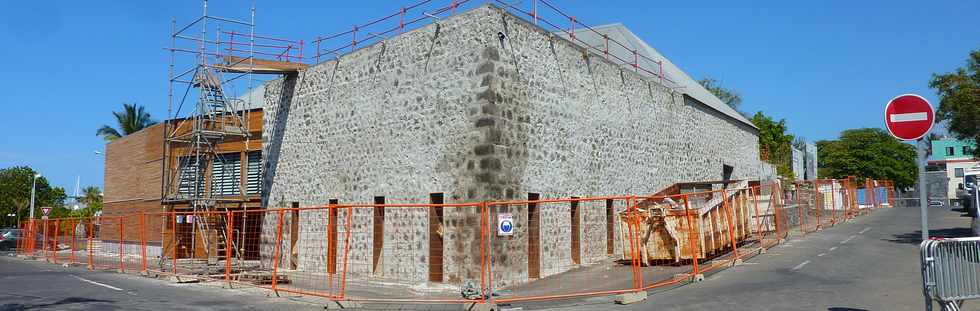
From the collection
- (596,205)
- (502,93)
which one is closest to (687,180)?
(596,205)

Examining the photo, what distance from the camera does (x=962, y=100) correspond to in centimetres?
1684

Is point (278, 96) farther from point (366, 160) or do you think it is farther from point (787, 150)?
point (787, 150)

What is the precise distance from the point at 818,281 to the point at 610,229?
7556 mm

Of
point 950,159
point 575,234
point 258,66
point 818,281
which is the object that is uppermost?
point 950,159

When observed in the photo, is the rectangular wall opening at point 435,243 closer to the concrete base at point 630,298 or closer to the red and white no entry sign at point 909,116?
the concrete base at point 630,298

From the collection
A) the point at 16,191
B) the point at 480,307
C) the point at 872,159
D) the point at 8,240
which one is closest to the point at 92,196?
the point at 16,191

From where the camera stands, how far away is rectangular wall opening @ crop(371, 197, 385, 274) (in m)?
16.6

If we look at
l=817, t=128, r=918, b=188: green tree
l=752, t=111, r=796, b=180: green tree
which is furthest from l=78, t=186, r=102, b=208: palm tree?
l=817, t=128, r=918, b=188: green tree

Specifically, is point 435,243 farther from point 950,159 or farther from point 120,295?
point 950,159

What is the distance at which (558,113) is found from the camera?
16.6m

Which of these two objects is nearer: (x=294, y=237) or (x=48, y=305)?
(x=48, y=305)

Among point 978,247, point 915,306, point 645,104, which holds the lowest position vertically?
point 915,306

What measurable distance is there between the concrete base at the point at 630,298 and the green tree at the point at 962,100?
11.5 m

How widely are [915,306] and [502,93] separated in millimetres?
8625
